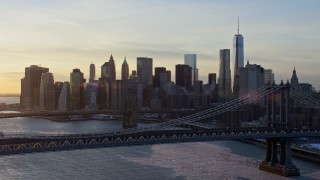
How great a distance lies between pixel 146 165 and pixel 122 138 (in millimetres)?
5886

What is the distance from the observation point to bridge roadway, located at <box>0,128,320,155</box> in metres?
27.9

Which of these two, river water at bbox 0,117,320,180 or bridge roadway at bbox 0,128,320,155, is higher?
bridge roadway at bbox 0,128,320,155

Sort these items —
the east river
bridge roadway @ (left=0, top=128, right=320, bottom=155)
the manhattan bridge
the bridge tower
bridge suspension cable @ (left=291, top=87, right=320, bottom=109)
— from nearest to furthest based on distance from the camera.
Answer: bridge roadway @ (left=0, top=128, right=320, bottom=155) < the manhattan bridge < the east river < the bridge tower < bridge suspension cable @ (left=291, top=87, right=320, bottom=109)

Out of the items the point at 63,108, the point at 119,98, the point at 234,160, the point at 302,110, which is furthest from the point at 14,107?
the point at 234,160

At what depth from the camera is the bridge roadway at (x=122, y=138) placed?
2791cm

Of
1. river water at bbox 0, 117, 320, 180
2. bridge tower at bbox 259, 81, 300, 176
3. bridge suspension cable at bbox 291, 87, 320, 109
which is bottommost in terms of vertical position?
river water at bbox 0, 117, 320, 180

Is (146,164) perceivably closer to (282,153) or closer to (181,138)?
(181,138)

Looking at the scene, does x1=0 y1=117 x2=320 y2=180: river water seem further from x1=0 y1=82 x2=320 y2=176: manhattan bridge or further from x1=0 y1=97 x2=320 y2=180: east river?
x1=0 y1=82 x2=320 y2=176: manhattan bridge

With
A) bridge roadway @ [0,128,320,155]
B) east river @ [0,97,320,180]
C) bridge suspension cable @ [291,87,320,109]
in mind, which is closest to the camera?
bridge roadway @ [0,128,320,155]

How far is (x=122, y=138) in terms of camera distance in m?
31.7

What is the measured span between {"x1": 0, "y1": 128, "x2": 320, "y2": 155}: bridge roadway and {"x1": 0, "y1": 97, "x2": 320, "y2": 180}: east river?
233cm

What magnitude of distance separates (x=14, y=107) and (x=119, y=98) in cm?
4137

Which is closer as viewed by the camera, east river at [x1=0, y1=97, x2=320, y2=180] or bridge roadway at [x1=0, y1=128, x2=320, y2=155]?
bridge roadway at [x1=0, y1=128, x2=320, y2=155]

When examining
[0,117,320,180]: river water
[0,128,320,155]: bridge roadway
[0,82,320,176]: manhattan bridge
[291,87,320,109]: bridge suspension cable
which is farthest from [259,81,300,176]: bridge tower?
[291,87,320,109]: bridge suspension cable
